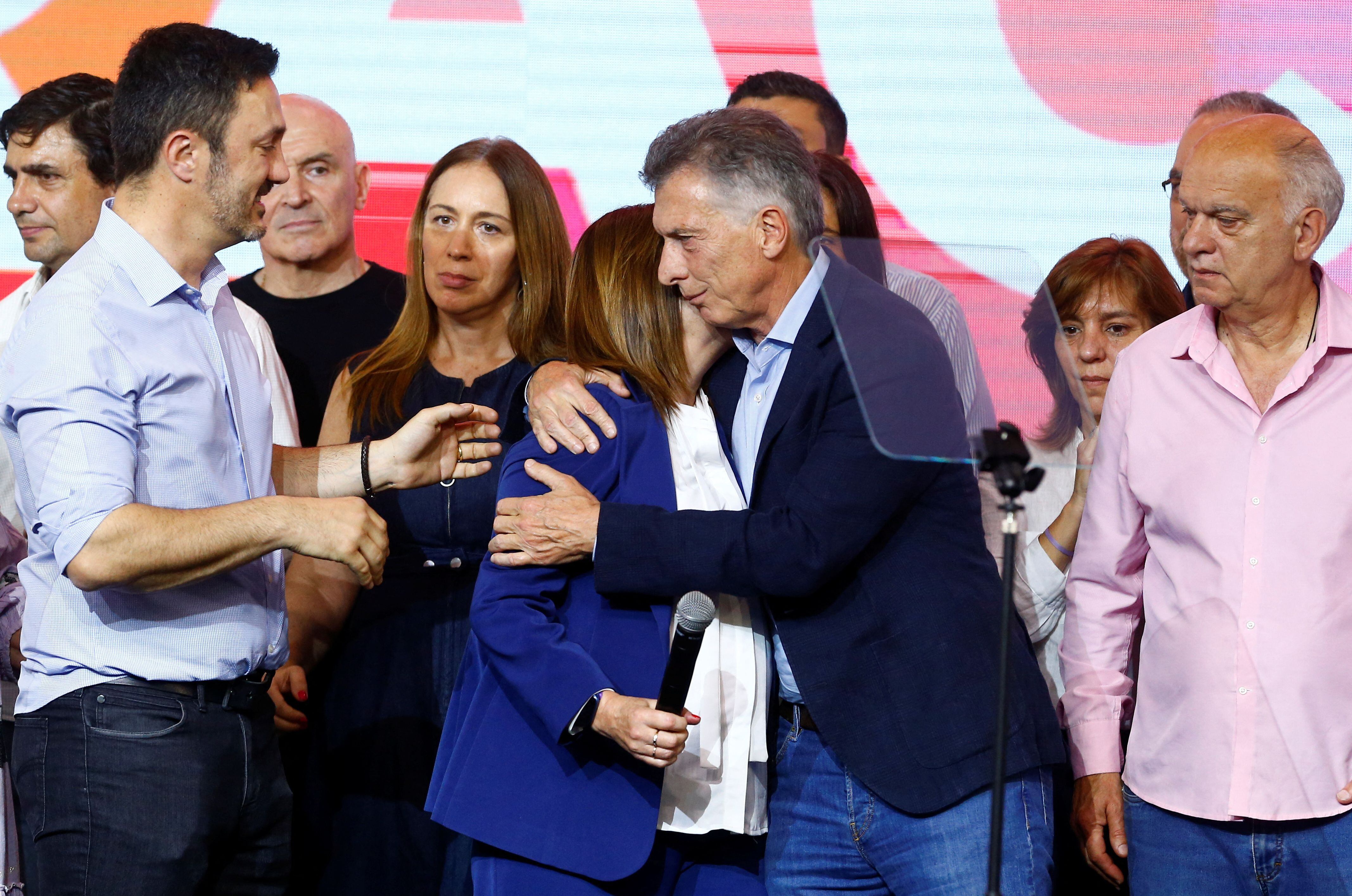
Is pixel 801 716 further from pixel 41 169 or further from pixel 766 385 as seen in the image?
pixel 41 169

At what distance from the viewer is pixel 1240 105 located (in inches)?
124

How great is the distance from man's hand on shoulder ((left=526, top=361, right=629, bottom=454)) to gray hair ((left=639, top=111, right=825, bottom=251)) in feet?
1.05

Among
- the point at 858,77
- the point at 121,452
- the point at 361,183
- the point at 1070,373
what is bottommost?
the point at 121,452

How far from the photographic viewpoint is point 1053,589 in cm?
246

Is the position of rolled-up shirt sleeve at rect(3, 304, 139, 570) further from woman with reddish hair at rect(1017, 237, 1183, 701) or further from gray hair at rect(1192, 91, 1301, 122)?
gray hair at rect(1192, 91, 1301, 122)

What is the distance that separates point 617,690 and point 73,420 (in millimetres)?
860

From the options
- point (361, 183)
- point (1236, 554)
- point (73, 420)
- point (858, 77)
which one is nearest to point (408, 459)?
point (73, 420)

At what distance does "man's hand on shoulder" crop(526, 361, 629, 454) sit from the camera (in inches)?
75.7

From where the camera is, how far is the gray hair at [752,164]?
197cm

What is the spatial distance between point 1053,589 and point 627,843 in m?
1.05

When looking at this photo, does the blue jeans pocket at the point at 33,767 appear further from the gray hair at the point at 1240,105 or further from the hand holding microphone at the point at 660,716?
the gray hair at the point at 1240,105

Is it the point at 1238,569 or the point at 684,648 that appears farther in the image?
the point at 1238,569

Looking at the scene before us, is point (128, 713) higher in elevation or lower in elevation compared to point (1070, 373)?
lower

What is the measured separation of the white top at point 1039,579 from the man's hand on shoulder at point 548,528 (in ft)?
2.09
